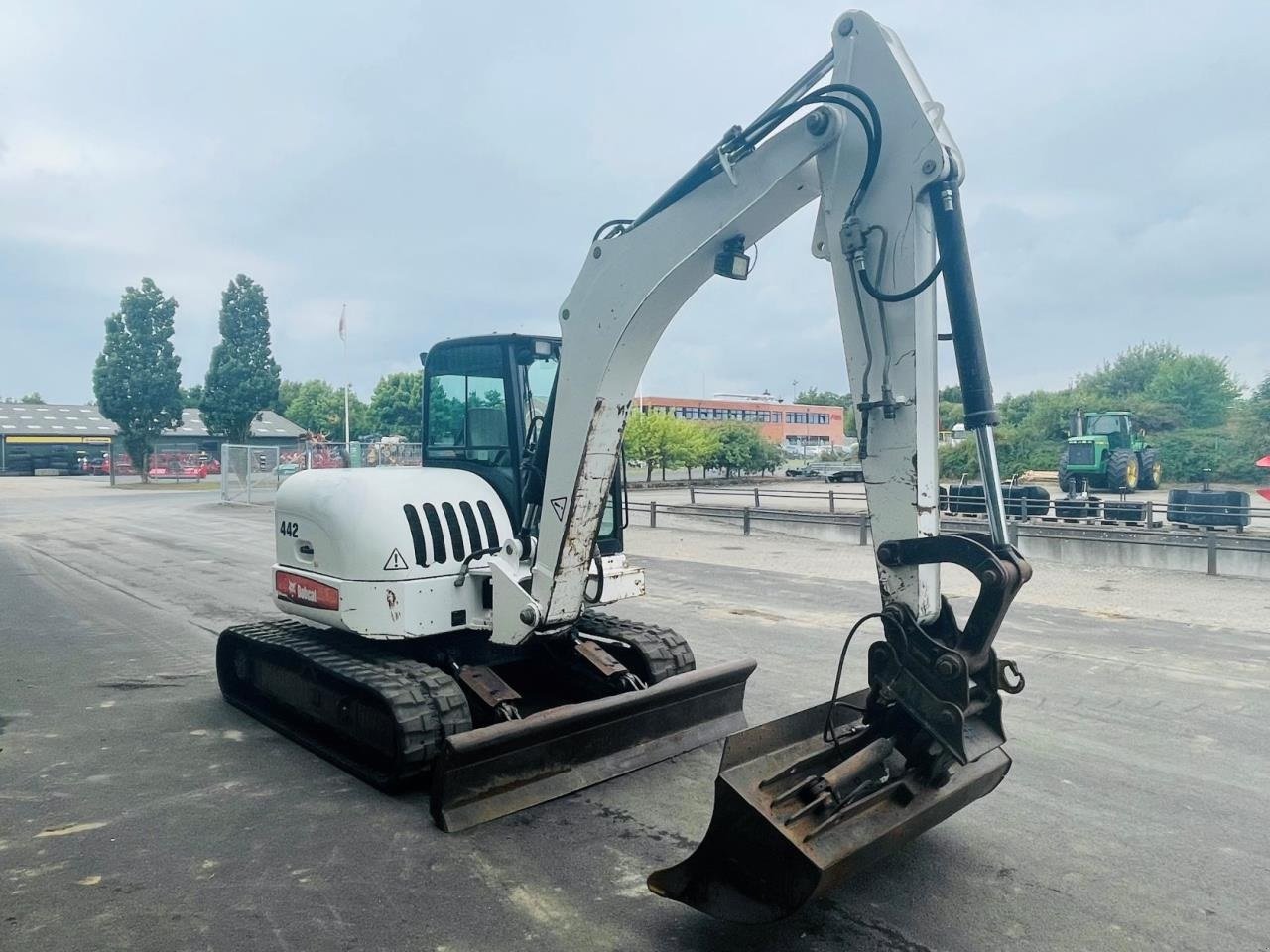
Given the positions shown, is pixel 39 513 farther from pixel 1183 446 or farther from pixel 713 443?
pixel 1183 446

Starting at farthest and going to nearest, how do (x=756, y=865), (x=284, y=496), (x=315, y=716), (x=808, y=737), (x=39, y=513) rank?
(x=39, y=513)
(x=284, y=496)
(x=315, y=716)
(x=808, y=737)
(x=756, y=865)

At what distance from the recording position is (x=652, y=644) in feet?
19.7

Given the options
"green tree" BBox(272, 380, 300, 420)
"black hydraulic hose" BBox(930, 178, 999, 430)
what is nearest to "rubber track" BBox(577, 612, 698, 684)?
"black hydraulic hose" BBox(930, 178, 999, 430)

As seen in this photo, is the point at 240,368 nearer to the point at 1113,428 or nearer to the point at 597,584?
the point at 1113,428

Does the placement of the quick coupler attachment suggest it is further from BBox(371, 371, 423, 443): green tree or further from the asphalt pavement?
BBox(371, 371, 423, 443): green tree

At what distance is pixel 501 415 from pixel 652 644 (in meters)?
1.79

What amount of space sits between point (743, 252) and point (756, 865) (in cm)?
274

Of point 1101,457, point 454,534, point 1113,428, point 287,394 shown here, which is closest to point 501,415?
point 454,534

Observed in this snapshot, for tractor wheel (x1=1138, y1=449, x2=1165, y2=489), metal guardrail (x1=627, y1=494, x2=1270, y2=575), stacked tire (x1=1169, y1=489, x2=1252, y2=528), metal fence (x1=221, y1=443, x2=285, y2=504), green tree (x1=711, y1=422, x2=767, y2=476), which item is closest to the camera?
metal guardrail (x1=627, y1=494, x2=1270, y2=575)

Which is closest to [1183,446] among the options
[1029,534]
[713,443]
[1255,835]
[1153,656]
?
[713,443]

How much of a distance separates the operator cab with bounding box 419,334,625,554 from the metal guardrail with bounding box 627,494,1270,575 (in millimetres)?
5306

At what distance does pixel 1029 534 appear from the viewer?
54.5 feet

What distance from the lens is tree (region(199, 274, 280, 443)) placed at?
44656mm

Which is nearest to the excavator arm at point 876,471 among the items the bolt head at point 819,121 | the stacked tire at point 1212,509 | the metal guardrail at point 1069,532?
the bolt head at point 819,121
